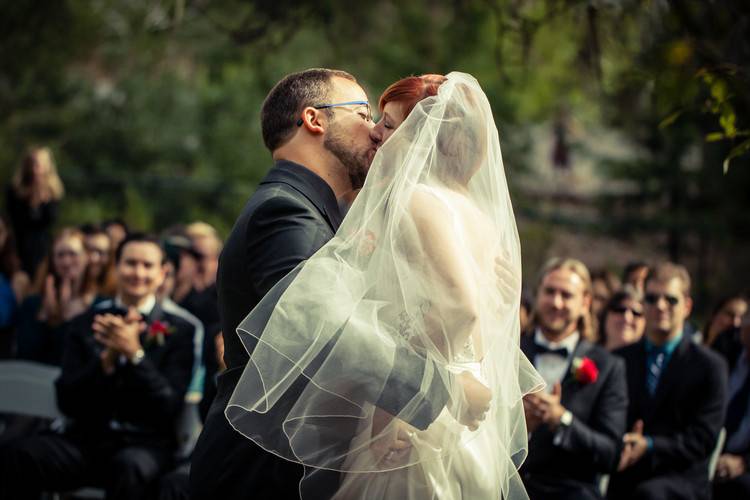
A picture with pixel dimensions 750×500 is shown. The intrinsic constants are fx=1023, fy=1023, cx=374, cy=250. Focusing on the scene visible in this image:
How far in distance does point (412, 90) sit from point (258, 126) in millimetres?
13229

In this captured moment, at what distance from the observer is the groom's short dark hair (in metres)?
3.16

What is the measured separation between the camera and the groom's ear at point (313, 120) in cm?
314

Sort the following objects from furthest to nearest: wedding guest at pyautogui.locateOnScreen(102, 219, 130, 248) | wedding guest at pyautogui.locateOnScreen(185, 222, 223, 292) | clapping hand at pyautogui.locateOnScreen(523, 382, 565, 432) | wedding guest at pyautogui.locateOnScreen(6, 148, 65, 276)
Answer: wedding guest at pyautogui.locateOnScreen(6, 148, 65, 276)
wedding guest at pyautogui.locateOnScreen(102, 219, 130, 248)
wedding guest at pyautogui.locateOnScreen(185, 222, 223, 292)
clapping hand at pyautogui.locateOnScreen(523, 382, 565, 432)

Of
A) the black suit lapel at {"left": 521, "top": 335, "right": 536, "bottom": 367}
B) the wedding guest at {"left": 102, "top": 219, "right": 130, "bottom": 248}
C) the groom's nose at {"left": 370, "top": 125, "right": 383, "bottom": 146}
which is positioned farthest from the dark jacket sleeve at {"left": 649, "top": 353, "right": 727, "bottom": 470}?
the wedding guest at {"left": 102, "top": 219, "right": 130, "bottom": 248}

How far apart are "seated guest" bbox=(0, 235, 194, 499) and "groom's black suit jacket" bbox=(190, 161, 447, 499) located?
98.6 inches

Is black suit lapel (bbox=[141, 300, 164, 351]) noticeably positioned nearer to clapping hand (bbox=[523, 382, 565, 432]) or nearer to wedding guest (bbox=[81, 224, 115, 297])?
wedding guest (bbox=[81, 224, 115, 297])

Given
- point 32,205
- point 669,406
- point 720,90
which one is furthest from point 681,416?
point 32,205

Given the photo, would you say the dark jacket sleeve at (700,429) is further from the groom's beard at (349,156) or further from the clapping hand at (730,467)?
the groom's beard at (349,156)

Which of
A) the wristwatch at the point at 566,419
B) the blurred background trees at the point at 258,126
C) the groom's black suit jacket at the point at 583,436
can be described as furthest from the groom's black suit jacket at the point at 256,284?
the blurred background trees at the point at 258,126

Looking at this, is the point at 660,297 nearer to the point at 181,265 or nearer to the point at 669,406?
the point at 669,406

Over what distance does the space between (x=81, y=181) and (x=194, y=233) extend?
7.97m

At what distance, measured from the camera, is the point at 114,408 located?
573 cm

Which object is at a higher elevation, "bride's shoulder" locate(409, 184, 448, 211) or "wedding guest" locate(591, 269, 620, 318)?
"bride's shoulder" locate(409, 184, 448, 211)

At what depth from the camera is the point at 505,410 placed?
3.05 meters
